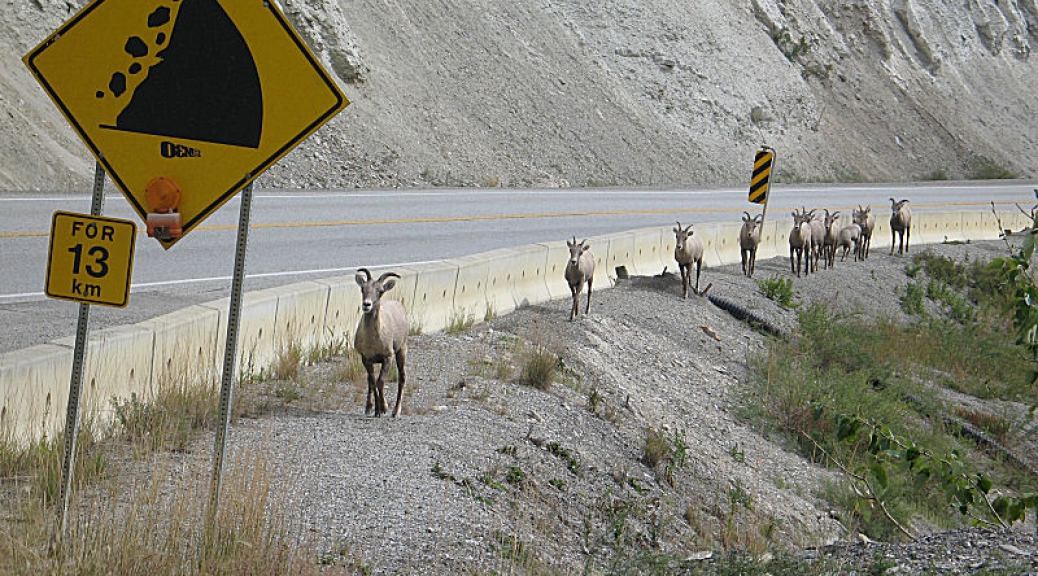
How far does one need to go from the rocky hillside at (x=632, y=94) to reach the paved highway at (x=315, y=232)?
2.19m

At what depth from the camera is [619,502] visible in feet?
29.3

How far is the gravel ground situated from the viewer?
22.8 feet

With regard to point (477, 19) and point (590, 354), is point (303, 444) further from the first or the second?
point (477, 19)

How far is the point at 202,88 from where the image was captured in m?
5.96

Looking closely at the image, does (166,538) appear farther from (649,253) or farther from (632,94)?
(632,94)

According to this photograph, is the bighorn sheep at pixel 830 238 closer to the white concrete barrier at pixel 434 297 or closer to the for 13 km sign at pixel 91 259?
the white concrete barrier at pixel 434 297

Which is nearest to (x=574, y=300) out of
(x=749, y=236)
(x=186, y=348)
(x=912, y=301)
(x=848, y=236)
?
(x=186, y=348)

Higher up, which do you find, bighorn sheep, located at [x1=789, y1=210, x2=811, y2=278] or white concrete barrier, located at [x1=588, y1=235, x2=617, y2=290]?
bighorn sheep, located at [x1=789, y1=210, x2=811, y2=278]

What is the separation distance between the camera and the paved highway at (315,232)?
488 inches

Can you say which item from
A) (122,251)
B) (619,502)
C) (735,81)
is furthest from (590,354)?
(735,81)

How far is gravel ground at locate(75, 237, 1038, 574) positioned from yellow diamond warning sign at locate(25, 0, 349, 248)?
1717mm

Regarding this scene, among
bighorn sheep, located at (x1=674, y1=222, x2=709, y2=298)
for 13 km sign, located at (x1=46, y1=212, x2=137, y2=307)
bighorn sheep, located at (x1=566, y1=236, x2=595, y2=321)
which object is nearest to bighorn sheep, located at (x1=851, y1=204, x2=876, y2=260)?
bighorn sheep, located at (x1=674, y1=222, x2=709, y2=298)

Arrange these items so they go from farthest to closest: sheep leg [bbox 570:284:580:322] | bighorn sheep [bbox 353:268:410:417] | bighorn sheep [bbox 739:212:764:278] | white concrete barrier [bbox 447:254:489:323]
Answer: bighorn sheep [bbox 739:212:764:278]
sheep leg [bbox 570:284:580:322]
white concrete barrier [bbox 447:254:489:323]
bighorn sheep [bbox 353:268:410:417]

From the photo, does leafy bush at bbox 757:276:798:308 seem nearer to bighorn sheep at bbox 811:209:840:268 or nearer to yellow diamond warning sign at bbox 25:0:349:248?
bighorn sheep at bbox 811:209:840:268
